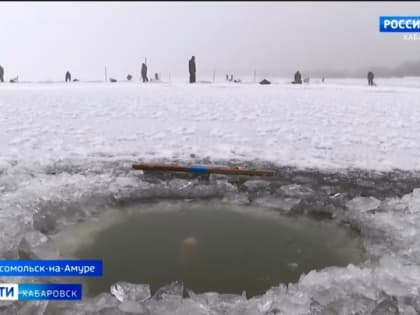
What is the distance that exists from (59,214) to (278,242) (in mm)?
2520

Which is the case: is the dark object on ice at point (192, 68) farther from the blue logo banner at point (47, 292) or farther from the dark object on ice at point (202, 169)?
the blue logo banner at point (47, 292)

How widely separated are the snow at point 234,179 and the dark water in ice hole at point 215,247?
289 millimetres

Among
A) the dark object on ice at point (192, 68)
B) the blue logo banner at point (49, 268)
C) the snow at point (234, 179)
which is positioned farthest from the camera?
the dark object on ice at point (192, 68)

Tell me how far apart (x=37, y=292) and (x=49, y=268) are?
40 centimetres

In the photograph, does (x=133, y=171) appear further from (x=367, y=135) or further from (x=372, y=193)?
(x=367, y=135)

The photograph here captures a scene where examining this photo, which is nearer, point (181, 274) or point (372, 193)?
point (181, 274)

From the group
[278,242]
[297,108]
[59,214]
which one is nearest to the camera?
[278,242]

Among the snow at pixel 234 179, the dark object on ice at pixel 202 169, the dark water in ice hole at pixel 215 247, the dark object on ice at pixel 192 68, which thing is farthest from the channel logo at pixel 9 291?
the dark object on ice at pixel 192 68

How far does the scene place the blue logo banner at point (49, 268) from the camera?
312 cm

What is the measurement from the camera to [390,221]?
13.1 feet

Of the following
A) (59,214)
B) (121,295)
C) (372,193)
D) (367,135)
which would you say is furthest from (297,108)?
(121,295)

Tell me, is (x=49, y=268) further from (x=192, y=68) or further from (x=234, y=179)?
(x=192, y=68)

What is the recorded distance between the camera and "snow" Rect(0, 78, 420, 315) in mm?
2783

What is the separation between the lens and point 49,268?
10.7 ft
